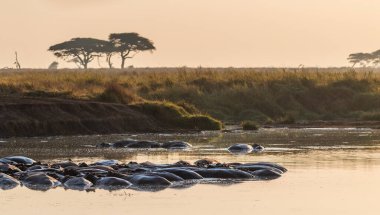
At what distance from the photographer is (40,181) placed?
19000 mm

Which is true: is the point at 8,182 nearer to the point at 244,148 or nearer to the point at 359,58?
the point at 244,148

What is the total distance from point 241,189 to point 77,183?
2880mm

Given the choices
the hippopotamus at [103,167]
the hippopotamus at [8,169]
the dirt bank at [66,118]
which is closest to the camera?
the hippopotamus at [103,167]

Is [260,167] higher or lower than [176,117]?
higher

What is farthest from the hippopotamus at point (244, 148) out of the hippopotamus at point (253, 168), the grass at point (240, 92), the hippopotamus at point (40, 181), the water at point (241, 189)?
the grass at point (240, 92)

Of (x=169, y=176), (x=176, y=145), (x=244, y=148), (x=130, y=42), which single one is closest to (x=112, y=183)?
(x=169, y=176)

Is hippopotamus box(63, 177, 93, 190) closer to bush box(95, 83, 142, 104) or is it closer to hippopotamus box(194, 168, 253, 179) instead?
hippopotamus box(194, 168, 253, 179)

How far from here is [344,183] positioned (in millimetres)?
19328

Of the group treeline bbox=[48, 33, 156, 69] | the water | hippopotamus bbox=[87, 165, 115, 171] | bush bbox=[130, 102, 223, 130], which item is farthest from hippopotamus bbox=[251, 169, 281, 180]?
treeline bbox=[48, 33, 156, 69]

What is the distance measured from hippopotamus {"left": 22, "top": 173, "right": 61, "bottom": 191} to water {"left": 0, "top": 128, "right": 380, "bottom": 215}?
53 centimetres

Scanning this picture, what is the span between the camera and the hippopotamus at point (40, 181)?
18844 mm

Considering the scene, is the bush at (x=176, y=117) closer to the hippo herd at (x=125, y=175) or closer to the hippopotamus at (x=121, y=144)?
the hippopotamus at (x=121, y=144)

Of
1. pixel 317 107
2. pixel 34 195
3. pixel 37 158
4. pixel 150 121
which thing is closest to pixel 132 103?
pixel 150 121

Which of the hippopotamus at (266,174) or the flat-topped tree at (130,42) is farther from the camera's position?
the flat-topped tree at (130,42)
